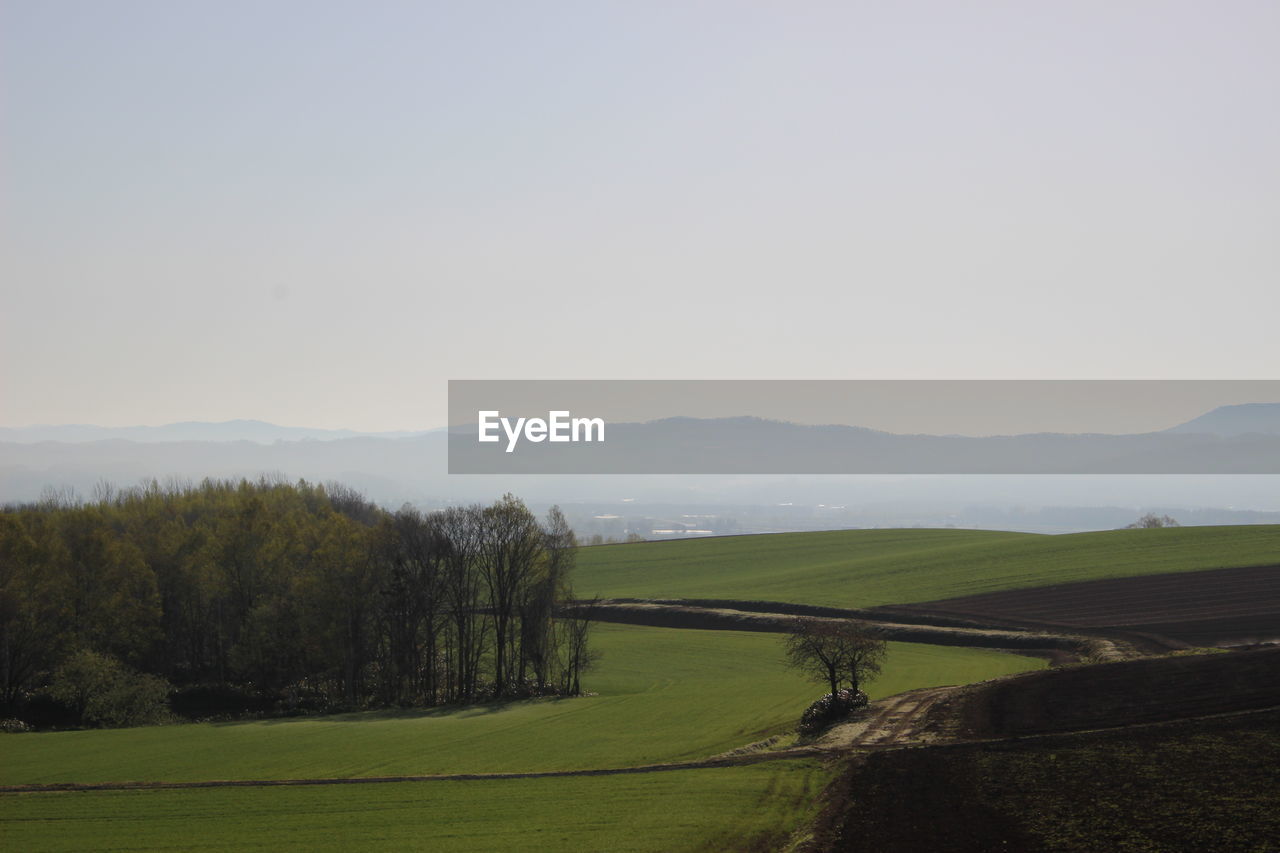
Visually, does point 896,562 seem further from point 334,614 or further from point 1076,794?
point 1076,794

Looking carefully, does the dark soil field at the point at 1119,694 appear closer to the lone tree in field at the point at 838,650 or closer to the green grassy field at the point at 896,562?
the lone tree in field at the point at 838,650

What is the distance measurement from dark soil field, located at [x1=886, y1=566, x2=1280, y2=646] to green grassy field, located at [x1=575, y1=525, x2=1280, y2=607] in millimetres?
2636

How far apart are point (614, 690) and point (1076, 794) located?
32.6 metres

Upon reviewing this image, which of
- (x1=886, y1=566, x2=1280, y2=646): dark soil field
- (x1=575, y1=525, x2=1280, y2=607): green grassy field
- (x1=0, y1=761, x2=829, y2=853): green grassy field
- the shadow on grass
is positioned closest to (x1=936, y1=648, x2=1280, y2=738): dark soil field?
(x1=0, y1=761, x2=829, y2=853): green grassy field

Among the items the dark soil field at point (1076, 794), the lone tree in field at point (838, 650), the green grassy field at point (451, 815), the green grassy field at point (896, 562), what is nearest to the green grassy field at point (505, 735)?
the lone tree in field at point (838, 650)

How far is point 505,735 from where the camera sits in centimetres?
3981

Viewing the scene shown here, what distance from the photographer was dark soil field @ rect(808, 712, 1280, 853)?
2144 cm

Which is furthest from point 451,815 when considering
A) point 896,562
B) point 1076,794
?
point 896,562

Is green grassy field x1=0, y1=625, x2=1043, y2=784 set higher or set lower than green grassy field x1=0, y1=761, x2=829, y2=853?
lower

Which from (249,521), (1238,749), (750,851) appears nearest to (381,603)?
(249,521)

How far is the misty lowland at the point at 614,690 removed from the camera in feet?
81.0

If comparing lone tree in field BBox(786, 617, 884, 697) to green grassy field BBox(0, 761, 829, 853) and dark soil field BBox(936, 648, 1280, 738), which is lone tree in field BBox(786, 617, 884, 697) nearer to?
dark soil field BBox(936, 648, 1280, 738)

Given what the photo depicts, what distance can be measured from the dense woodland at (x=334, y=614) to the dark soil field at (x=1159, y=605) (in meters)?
27.7

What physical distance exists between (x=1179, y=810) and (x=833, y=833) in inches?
332
